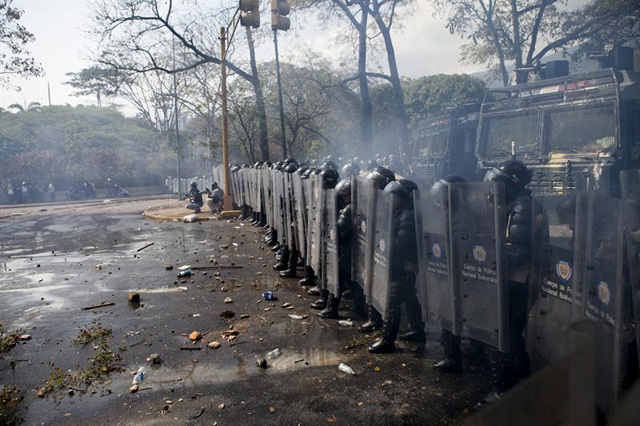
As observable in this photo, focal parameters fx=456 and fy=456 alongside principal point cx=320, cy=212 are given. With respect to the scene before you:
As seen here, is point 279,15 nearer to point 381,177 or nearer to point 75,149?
point 381,177

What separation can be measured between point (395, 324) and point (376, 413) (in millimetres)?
1141

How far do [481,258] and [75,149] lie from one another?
144 ft

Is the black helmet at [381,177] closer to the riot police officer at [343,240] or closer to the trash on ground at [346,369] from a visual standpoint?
the riot police officer at [343,240]

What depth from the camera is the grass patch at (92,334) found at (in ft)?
16.1

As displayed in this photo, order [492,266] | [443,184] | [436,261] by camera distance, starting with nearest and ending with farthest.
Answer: [492,266]
[443,184]
[436,261]

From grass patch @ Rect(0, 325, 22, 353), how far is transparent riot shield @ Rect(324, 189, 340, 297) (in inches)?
136

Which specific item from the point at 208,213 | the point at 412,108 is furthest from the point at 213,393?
the point at 412,108

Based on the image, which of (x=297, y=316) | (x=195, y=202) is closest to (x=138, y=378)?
(x=297, y=316)

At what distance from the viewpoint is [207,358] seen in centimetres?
436

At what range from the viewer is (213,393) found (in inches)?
143

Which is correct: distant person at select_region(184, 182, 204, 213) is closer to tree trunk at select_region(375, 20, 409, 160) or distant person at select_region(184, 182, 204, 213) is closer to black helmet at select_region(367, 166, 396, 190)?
tree trunk at select_region(375, 20, 409, 160)

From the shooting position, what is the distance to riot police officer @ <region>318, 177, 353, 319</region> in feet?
16.6

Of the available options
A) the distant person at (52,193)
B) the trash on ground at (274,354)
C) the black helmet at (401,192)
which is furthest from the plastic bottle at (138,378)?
the distant person at (52,193)

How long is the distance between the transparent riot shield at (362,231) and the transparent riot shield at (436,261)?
0.74 metres
